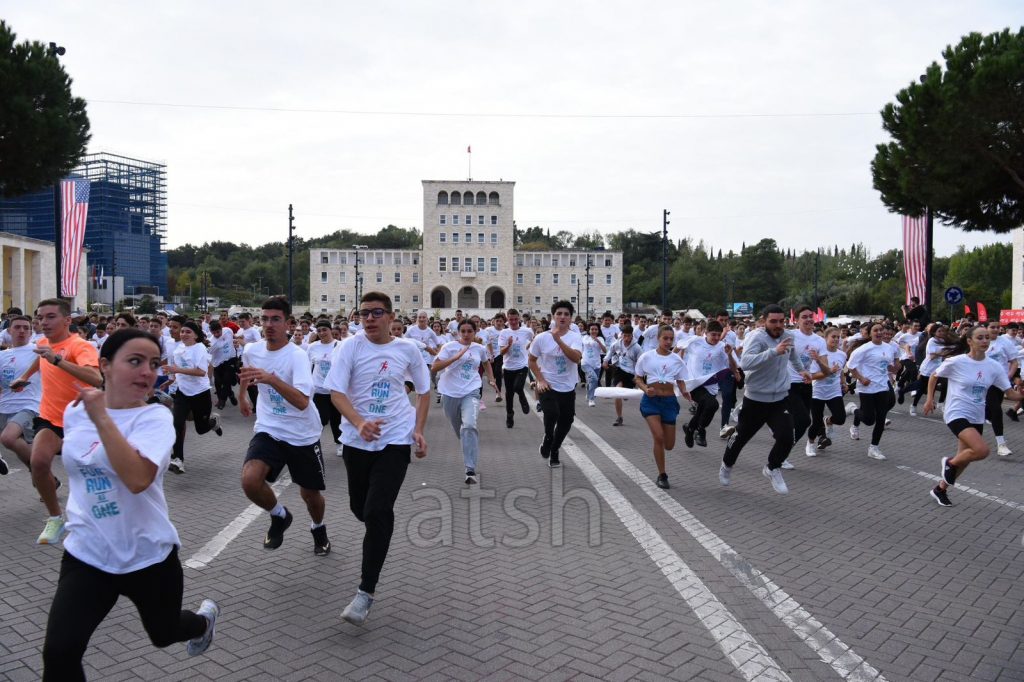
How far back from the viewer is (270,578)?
5.45 meters

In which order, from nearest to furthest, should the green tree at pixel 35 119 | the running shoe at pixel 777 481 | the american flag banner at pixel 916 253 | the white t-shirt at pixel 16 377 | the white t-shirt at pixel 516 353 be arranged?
the white t-shirt at pixel 16 377
the running shoe at pixel 777 481
the white t-shirt at pixel 516 353
the green tree at pixel 35 119
the american flag banner at pixel 916 253

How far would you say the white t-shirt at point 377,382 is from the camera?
514cm

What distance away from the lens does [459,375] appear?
32.1 feet

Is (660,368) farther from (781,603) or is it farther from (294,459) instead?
(294,459)

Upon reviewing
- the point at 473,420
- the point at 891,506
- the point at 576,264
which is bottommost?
the point at 891,506

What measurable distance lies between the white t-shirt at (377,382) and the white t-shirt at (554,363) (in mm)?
4584

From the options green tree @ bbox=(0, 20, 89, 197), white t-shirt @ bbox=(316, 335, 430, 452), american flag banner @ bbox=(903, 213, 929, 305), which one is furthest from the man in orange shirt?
→ american flag banner @ bbox=(903, 213, 929, 305)

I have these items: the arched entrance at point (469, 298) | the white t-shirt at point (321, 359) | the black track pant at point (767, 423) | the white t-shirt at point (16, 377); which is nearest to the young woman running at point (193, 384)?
the white t-shirt at point (321, 359)

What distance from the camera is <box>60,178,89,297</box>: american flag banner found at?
27094 mm

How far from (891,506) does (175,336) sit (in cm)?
1078

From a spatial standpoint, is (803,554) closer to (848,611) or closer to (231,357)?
(848,611)

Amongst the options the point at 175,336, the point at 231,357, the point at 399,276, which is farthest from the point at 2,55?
the point at 399,276

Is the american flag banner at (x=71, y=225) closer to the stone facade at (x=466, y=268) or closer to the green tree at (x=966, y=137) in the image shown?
the green tree at (x=966, y=137)

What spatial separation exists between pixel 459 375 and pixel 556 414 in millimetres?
1264
